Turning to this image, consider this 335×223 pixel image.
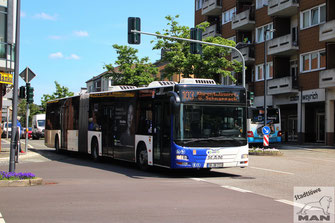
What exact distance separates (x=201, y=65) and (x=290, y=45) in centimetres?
750

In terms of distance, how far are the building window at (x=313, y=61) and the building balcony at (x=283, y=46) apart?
116cm

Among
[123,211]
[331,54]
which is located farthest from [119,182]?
[331,54]

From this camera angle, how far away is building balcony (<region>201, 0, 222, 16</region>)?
5306 centimetres

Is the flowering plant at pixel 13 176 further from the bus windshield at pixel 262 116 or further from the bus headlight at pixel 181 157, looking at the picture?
the bus windshield at pixel 262 116

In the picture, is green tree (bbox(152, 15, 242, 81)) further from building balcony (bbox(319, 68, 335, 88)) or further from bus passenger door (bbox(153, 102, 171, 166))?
bus passenger door (bbox(153, 102, 171, 166))

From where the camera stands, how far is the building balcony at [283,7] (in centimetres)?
3953

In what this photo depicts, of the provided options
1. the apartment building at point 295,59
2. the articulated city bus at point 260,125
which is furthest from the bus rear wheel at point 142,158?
the apartment building at point 295,59

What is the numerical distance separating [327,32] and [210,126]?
23096 millimetres

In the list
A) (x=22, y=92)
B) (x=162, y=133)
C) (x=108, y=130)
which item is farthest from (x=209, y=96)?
(x=22, y=92)

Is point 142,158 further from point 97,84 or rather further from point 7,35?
point 97,84

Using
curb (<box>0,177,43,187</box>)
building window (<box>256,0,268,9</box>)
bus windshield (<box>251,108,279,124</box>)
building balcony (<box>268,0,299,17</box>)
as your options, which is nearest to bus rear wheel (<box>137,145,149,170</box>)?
curb (<box>0,177,43,187</box>)

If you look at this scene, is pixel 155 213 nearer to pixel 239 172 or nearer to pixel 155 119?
pixel 155 119

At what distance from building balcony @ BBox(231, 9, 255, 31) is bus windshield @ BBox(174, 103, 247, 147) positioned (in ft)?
109

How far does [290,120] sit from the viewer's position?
43375 mm
